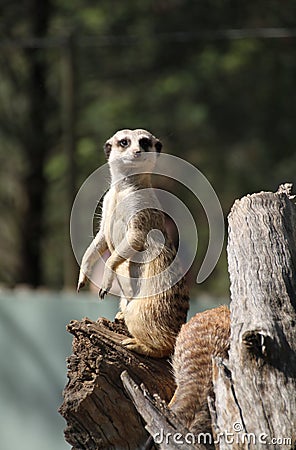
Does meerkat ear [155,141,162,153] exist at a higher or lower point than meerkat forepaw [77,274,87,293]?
higher

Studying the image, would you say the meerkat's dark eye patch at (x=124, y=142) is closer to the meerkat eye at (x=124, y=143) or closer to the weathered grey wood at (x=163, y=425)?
the meerkat eye at (x=124, y=143)

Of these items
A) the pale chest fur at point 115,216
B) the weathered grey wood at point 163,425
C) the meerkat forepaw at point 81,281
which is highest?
the pale chest fur at point 115,216

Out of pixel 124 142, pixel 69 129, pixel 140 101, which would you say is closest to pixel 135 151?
pixel 124 142

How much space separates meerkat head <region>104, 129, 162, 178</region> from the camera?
3205mm

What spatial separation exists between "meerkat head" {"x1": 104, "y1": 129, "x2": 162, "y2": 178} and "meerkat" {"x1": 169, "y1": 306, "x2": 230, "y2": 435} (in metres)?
0.70

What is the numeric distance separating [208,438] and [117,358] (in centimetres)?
52

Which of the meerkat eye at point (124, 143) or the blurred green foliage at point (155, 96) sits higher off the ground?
the blurred green foliage at point (155, 96)

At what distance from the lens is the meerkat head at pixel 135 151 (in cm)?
321

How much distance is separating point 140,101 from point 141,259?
588 cm

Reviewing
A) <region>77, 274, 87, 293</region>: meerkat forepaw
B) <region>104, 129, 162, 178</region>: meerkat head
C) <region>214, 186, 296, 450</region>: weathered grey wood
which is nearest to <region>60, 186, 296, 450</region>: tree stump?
<region>214, 186, 296, 450</region>: weathered grey wood

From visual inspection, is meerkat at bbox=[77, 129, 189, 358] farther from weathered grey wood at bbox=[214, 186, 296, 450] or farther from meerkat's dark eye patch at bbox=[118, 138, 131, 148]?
weathered grey wood at bbox=[214, 186, 296, 450]

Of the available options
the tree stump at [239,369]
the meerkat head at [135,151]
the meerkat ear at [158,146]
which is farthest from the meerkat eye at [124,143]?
the tree stump at [239,369]

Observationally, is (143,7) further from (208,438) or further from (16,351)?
(208,438)

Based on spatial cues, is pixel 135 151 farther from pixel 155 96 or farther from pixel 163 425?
pixel 155 96
